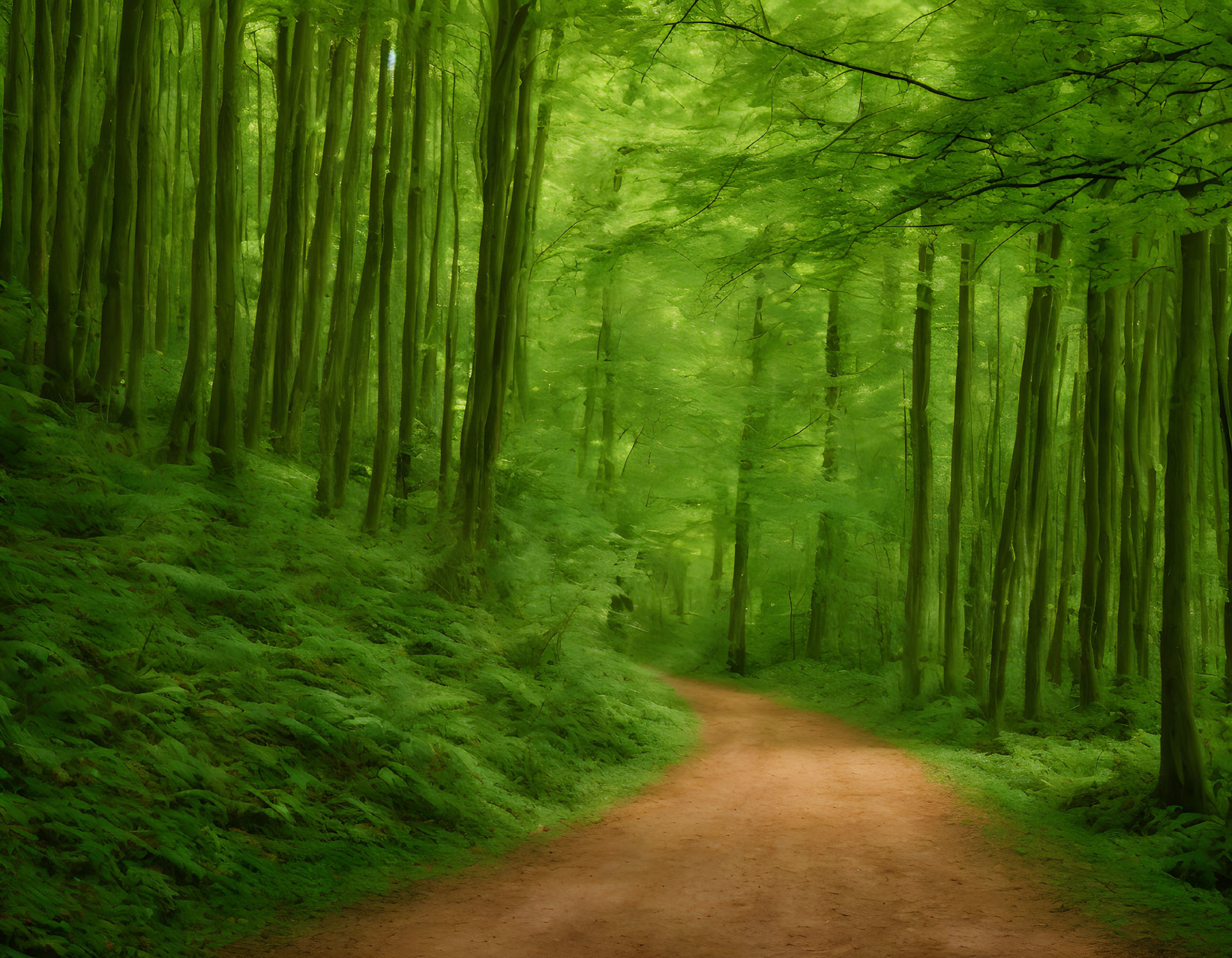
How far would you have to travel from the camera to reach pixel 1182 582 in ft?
23.6

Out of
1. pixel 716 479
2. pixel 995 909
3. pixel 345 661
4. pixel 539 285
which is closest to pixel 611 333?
pixel 539 285

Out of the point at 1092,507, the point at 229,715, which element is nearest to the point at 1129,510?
the point at 1092,507

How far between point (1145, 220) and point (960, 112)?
4.94 feet

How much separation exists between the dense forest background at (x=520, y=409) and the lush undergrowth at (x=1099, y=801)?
0.07 metres

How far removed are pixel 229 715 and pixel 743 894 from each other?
365cm

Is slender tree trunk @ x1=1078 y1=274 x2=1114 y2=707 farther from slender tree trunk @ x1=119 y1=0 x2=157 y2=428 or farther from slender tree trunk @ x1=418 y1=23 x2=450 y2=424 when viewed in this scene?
slender tree trunk @ x1=119 y1=0 x2=157 y2=428

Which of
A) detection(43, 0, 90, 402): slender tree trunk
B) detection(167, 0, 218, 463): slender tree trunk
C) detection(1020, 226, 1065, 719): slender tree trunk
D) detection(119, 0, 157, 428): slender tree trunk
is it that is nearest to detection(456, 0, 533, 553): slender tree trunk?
detection(167, 0, 218, 463): slender tree trunk

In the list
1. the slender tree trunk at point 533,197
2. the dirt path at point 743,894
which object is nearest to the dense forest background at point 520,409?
the slender tree trunk at point 533,197

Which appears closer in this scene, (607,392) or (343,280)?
(343,280)

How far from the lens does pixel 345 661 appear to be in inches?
291

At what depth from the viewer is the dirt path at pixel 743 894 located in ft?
15.1

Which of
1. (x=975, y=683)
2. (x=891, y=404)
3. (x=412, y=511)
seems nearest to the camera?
(x=412, y=511)

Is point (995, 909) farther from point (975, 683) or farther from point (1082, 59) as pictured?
point (975, 683)

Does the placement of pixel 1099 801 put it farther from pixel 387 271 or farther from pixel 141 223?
pixel 141 223
